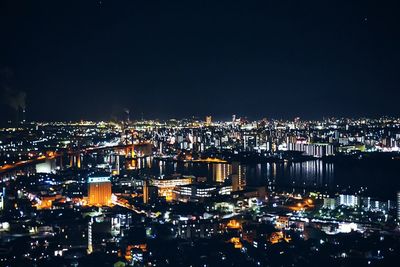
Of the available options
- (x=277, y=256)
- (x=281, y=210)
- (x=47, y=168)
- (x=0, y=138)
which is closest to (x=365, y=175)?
(x=281, y=210)

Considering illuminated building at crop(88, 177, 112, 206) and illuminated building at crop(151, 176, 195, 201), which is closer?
illuminated building at crop(88, 177, 112, 206)

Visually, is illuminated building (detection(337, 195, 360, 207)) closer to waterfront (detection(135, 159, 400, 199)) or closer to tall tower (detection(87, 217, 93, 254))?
waterfront (detection(135, 159, 400, 199))

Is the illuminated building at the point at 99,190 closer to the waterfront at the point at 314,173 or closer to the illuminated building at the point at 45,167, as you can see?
the waterfront at the point at 314,173

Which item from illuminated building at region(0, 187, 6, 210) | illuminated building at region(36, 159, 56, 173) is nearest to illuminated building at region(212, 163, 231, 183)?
illuminated building at region(36, 159, 56, 173)

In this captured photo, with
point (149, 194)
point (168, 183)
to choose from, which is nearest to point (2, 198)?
point (149, 194)

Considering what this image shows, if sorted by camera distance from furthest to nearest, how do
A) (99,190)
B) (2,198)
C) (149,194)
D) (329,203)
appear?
(149,194)
(99,190)
(329,203)
(2,198)

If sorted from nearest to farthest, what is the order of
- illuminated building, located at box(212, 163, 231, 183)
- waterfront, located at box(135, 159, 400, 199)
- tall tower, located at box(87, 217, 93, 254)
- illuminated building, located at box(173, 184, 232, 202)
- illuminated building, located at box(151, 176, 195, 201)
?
tall tower, located at box(87, 217, 93, 254), illuminated building, located at box(173, 184, 232, 202), illuminated building, located at box(151, 176, 195, 201), waterfront, located at box(135, 159, 400, 199), illuminated building, located at box(212, 163, 231, 183)

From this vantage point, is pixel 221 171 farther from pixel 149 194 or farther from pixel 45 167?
pixel 149 194

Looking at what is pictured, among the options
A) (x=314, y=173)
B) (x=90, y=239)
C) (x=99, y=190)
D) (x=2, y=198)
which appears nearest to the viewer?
(x=90, y=239)
